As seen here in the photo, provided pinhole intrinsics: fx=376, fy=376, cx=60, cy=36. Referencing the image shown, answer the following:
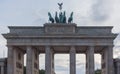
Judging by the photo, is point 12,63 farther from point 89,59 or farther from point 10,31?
point 89,59

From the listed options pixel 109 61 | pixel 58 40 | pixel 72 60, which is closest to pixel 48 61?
pixel 58 40

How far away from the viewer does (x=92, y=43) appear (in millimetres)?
88250

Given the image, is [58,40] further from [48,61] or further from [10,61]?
[10,61]

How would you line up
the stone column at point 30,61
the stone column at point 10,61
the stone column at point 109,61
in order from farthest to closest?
the stone column at point 30,61, the stone column at point 10,61, the stone column at point 109,61

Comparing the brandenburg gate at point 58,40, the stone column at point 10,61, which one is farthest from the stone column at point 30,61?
the stone column at point 10,61

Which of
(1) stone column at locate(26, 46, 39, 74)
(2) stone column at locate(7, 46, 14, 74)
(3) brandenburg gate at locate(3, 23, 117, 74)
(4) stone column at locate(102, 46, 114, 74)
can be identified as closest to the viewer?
(4) stone column at locate(102, 46, 114, 74)

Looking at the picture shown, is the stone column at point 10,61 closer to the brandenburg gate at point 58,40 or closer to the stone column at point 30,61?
the brandenburg gate at point 58,40

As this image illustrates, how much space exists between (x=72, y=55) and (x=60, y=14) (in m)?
10.6

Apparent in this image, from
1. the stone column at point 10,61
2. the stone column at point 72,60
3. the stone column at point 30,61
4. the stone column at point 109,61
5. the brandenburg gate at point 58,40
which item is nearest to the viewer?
the stone column at point 109,61

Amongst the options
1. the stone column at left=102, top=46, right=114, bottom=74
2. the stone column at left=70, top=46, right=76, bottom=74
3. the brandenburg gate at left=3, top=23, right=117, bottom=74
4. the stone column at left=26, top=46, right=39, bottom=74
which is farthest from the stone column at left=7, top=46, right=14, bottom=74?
the stone column at left=102, top=46, right=114, bottom=74

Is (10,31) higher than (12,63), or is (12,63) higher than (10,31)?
(10,31)

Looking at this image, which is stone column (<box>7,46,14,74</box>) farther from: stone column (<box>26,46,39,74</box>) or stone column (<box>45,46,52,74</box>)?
stone column (<box>45,46,52,74</box>)

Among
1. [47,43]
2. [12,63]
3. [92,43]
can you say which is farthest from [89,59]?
[12,63]

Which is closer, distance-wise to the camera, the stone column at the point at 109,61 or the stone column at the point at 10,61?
the stone column at the point at 109,61
